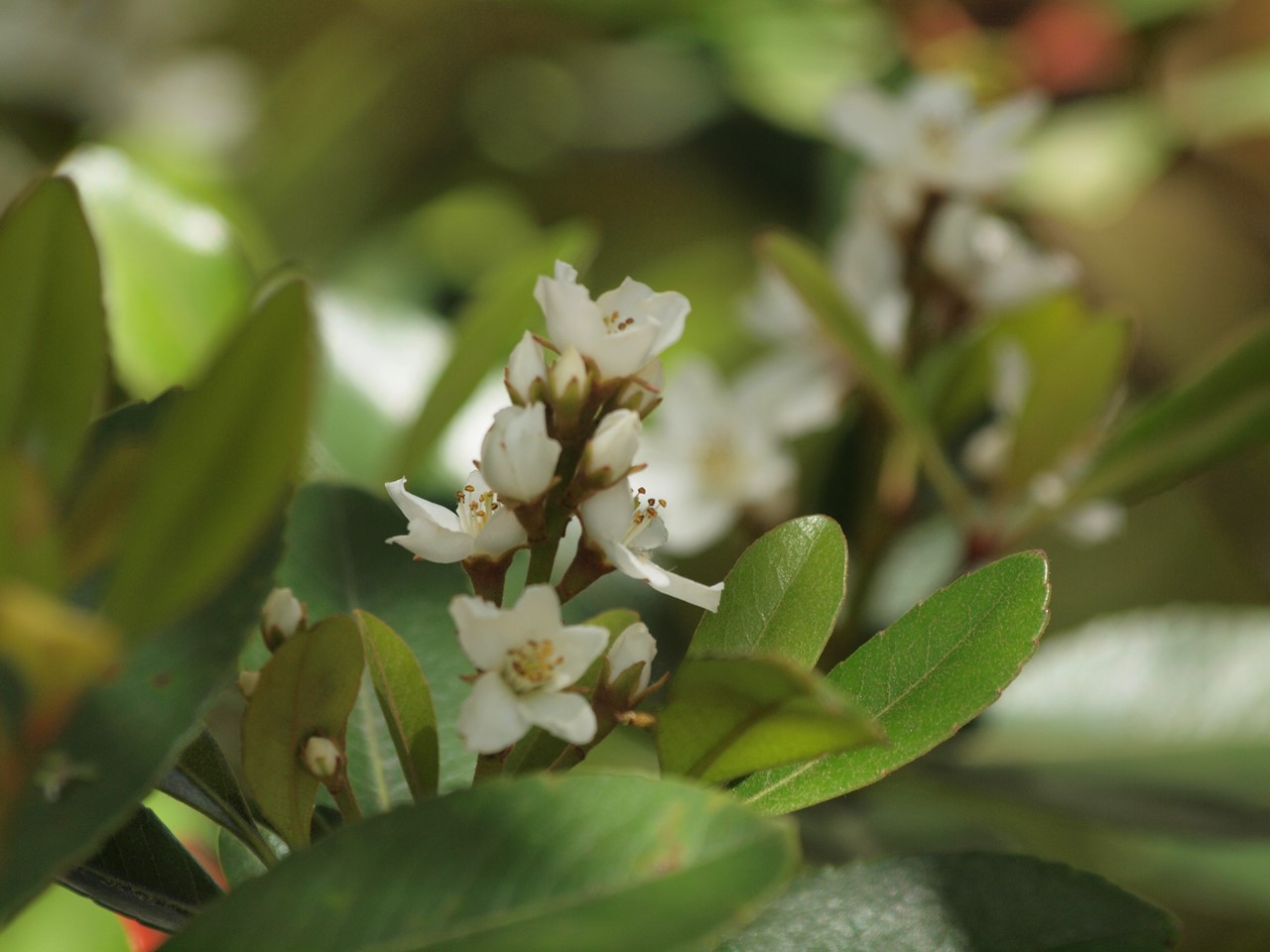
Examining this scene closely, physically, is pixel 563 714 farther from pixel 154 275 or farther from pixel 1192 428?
pixel 154 275

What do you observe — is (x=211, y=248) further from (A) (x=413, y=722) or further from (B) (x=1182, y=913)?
(B) (x=1182, y=913)

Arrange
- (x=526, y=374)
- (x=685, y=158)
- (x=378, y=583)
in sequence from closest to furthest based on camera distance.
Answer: (x=526, y=374) → (x=378, y=583) → (x=685, y=158)

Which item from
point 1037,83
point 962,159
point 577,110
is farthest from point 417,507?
point 577,110

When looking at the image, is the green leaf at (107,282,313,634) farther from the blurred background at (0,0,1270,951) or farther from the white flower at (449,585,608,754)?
the blurred background at (0,0,1270,951)

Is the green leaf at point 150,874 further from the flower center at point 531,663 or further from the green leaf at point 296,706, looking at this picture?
the flower center at point 531,663

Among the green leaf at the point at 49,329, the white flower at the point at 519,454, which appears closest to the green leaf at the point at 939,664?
the white flower at the point at 519,454

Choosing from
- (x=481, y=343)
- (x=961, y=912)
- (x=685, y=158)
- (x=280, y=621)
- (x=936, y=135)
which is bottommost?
(x=961, y=912)

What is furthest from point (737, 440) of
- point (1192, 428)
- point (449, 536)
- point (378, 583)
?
point (449, 536)
